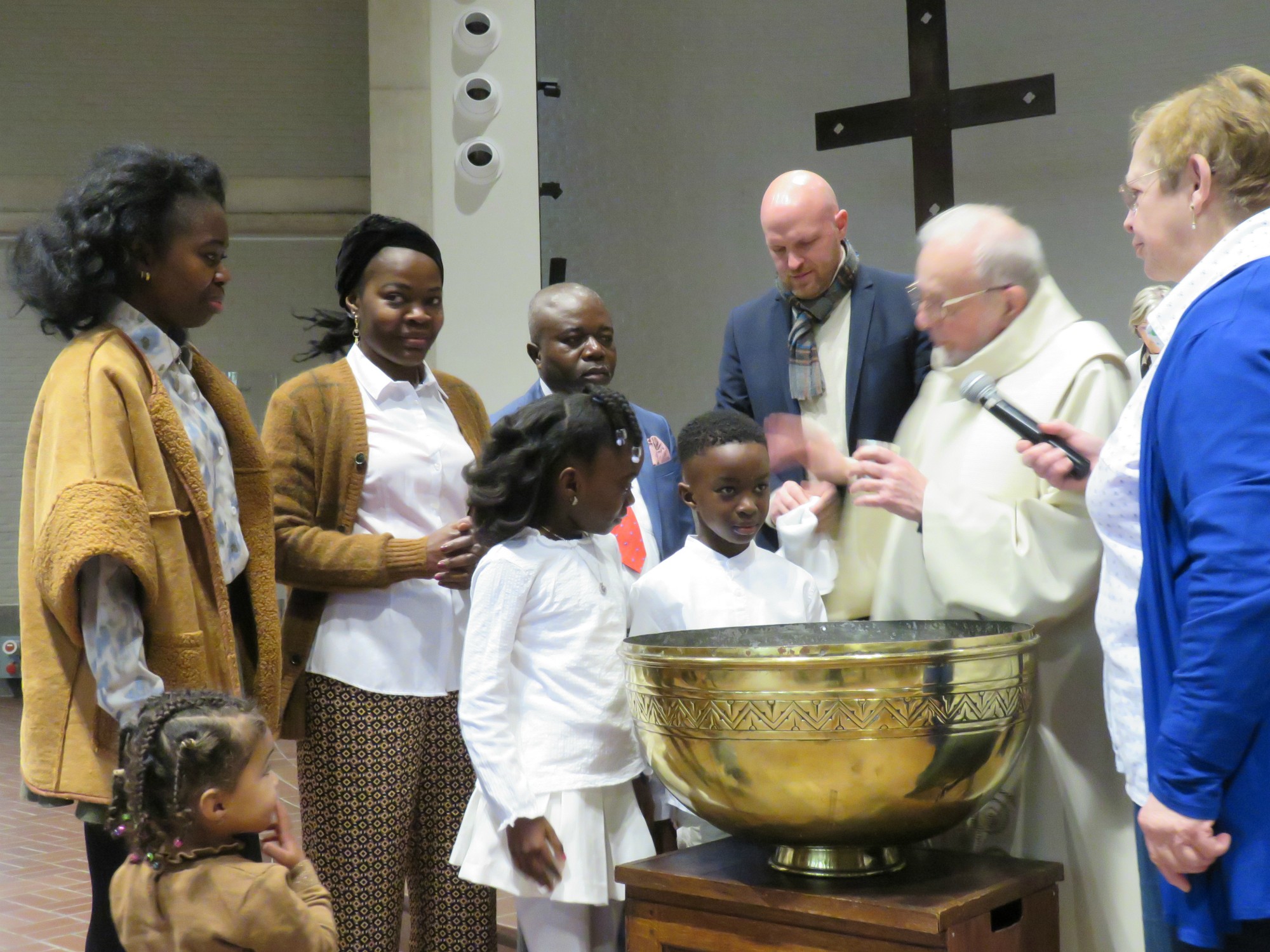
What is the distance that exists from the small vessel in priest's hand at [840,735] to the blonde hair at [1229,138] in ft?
2.06

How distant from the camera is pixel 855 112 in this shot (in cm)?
568

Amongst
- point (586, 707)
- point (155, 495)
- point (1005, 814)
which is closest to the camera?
point (155, 495)

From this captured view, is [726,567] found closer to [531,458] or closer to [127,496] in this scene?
[531,458]

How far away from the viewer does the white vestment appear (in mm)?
2016

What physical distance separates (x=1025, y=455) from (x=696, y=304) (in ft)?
19.2

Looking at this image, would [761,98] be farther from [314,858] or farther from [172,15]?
[314,858]

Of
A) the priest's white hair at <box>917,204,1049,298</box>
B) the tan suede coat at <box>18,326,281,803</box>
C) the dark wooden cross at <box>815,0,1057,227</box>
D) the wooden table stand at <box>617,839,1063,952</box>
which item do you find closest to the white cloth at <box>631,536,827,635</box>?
the wooden table stand at <box>617,839,1063,952</box>

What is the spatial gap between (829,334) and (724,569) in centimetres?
73

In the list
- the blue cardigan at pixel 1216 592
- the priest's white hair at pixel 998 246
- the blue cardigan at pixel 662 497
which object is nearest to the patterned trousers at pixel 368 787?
the blue cardigan at pixel 662 497

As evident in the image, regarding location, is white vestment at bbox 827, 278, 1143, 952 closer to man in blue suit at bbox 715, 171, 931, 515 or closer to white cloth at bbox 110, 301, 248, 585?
man in blue suit at bbox 715, 171, 931, 515

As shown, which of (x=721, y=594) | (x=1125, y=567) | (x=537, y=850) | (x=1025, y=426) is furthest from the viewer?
(x=721, y=594)

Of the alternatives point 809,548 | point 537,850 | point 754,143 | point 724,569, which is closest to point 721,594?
point 724,569

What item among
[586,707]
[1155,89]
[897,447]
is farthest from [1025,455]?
[1155,89]

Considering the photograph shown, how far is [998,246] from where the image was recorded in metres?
2.20
